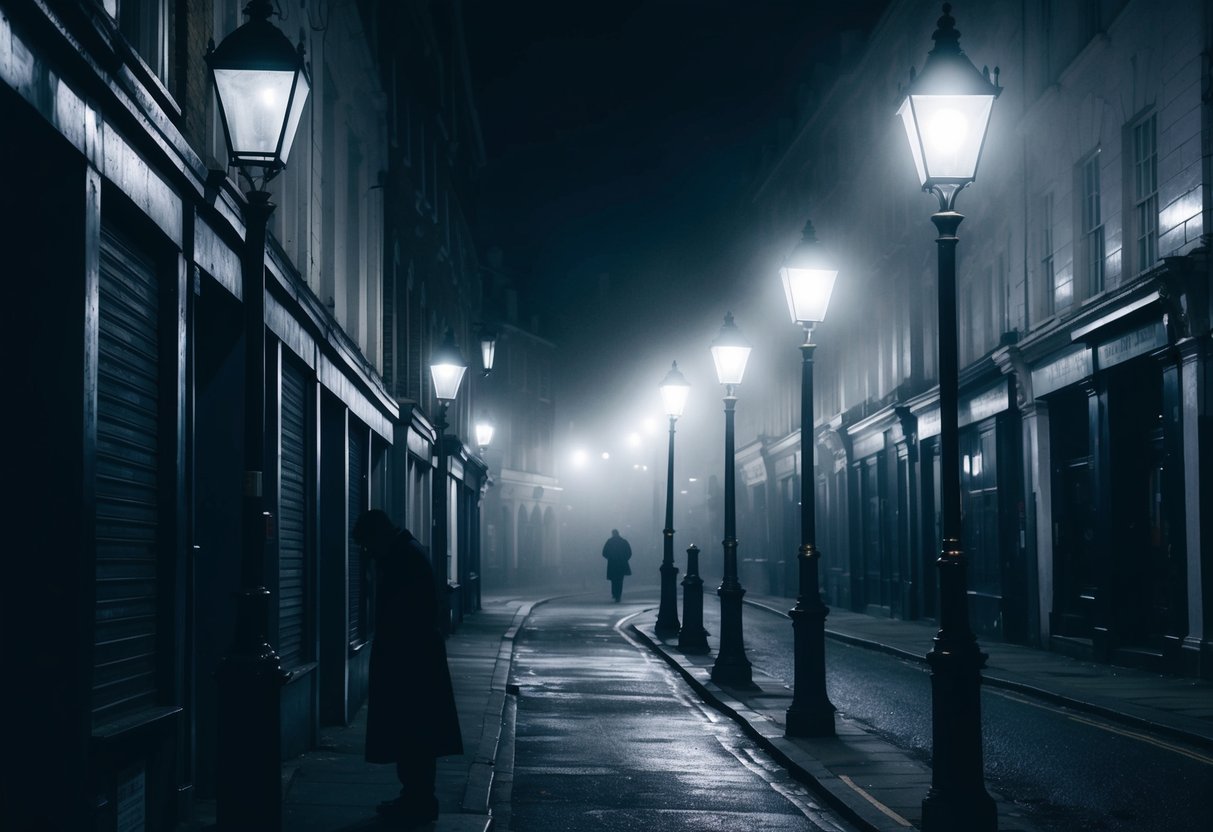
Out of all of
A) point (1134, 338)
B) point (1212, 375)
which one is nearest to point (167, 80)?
point (1212, 375)

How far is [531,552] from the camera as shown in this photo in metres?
65.8

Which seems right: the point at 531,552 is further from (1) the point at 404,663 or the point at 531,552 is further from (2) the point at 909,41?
(1) the point at 404,663

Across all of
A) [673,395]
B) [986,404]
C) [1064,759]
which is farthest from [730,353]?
[986,404]

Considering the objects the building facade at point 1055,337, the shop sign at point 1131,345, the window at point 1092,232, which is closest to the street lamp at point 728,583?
the building facade at point 1055,337

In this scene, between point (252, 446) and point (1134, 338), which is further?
point (1134, 338)

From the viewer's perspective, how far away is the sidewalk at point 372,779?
29.1ft

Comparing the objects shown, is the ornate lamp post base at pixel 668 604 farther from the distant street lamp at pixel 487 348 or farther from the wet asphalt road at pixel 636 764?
the wet asphalt road at pixel 636 764

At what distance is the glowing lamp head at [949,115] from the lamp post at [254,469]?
3.58 metres

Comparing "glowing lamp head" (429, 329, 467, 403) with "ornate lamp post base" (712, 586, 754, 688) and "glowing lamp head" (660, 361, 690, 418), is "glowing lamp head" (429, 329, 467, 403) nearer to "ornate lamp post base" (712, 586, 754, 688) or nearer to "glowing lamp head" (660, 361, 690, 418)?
"glowing lamp head" (660, 361, 690, 418)

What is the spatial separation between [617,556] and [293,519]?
99.2 ft

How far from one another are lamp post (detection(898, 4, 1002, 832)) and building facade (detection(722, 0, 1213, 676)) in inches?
182

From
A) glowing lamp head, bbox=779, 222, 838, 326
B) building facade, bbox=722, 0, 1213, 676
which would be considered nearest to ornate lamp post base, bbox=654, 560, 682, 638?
building facade, bbox=722, 0, 1213, 676

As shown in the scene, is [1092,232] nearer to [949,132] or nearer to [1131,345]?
[1131,345]

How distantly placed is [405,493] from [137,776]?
14.2 metres
